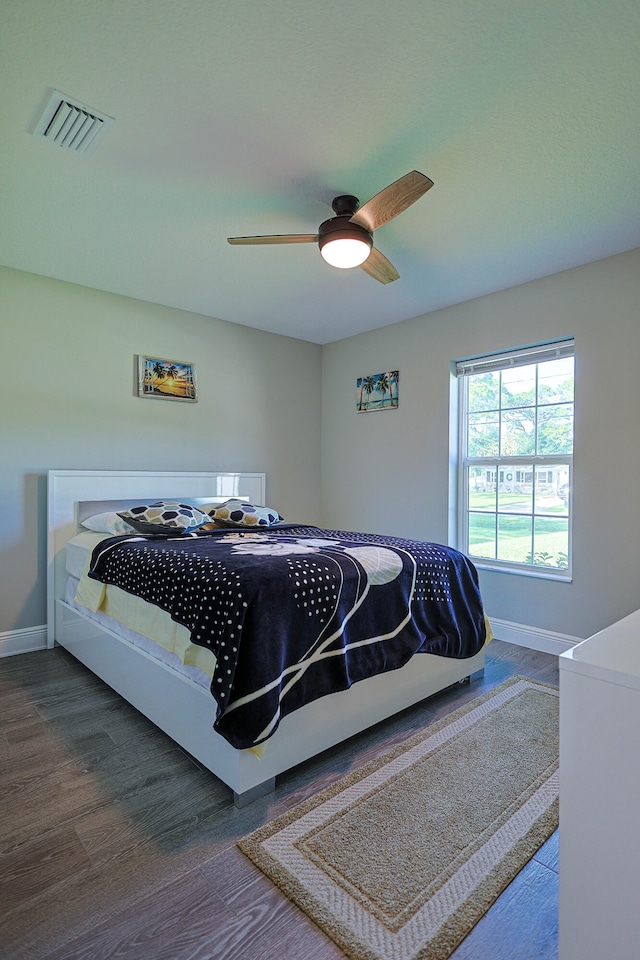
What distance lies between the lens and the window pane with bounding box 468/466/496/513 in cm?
369

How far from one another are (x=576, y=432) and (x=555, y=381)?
16.9 inches

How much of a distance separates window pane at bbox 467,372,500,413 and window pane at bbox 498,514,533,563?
847 millimetres

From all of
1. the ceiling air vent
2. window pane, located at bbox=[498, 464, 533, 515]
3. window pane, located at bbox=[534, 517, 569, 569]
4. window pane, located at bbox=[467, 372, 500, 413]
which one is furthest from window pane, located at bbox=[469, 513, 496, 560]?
the ceiling air vent

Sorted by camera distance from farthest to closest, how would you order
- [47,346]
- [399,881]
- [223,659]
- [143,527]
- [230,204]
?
[47,346] → [143,527] → [230,204] → [223,659] → [399,881]

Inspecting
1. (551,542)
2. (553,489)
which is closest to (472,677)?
(551,542)

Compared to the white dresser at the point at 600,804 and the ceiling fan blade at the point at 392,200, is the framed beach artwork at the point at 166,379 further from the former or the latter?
the white dresser at the point at 600,804

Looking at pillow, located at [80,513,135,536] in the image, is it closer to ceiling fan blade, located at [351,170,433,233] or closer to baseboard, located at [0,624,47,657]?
baseboard, located at [0,624,47,657]

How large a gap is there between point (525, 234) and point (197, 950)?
324 cm

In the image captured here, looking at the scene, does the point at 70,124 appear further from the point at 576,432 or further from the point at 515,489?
the point at 515,489

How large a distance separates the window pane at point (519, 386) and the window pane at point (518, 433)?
2.5 inches

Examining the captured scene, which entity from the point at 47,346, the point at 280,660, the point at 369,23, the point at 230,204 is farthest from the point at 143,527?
the point at 369,23

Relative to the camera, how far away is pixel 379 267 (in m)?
2.46

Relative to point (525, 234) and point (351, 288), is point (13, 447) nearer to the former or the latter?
point (351, 288)

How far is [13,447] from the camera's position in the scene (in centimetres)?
316
